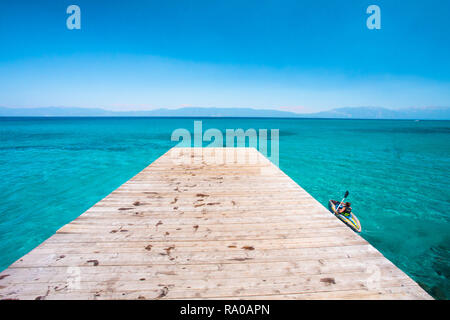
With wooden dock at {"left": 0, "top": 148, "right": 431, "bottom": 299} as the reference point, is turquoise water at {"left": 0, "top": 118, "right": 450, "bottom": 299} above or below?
below

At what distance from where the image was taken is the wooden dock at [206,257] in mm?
1917

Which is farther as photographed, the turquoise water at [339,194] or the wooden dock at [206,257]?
the turquoise water at [339,194]

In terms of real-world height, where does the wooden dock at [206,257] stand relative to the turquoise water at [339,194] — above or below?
above

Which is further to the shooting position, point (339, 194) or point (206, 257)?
point (339, 194)

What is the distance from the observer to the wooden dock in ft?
6.29

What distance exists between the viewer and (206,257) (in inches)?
94.1

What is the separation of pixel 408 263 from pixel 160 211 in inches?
244

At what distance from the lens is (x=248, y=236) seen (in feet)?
9.36

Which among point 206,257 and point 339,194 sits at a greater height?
point 206,257

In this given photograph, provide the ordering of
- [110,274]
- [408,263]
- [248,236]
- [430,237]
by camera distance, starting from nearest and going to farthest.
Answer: [110,274] → [248,236] → [408,263] → [430,237]

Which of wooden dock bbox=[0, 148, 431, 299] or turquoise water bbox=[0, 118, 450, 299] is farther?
turquoise water bbox=[0, 118, 450, 299]
